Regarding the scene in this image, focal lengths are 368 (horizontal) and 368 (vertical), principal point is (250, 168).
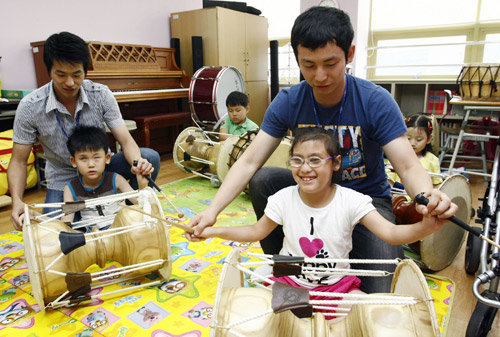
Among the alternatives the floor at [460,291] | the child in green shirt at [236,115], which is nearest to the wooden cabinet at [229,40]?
the child in green shirt at [236,115]

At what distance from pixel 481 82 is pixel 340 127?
2586mm

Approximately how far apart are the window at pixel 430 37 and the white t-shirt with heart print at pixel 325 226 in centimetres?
446

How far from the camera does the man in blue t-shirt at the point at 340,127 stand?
1.28 metres

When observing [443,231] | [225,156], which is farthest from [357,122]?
[225,156]

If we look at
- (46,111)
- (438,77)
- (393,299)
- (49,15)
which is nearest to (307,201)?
(393,299)

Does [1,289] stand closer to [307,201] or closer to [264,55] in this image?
[307,201]

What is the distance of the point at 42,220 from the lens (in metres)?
1.79

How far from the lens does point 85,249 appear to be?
72.5 inches

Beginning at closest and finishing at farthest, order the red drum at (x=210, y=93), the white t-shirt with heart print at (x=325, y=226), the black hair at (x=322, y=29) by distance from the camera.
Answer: the black hair at (x=322, y=29), the white t-shirt with heart print at (x=325, y=226), the red drum at (x=210, y=93)

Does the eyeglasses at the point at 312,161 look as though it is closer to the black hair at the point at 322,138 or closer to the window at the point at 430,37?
the black hair at the point at 322,138

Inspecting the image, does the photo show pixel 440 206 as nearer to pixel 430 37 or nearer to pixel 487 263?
pixel 487 263

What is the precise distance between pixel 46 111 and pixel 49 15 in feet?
8.84

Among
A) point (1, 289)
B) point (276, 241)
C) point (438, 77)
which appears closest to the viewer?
point (276, 241)

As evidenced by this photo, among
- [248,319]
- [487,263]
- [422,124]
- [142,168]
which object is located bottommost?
[487,263]
